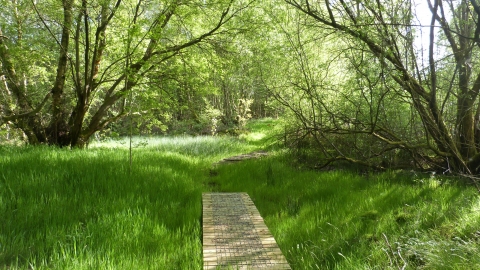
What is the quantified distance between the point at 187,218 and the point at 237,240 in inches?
36.5

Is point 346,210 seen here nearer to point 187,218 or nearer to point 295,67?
point 187,218

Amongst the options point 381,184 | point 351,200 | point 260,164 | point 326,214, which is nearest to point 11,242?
point 326,214

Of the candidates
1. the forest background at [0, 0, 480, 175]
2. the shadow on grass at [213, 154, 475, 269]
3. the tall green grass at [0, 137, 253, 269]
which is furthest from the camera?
the forest background at [0, 0, 480, 175]

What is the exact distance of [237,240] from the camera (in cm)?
262

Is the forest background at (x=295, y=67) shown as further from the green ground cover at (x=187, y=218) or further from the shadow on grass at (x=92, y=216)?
the shadow on grass at (x=92, y=216)

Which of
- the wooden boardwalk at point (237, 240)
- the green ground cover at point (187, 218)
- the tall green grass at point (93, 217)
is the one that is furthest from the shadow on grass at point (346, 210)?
the tall green grass at point (93, 217)

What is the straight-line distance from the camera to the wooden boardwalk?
2.22 metres

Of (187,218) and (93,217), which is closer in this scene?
(93,217)

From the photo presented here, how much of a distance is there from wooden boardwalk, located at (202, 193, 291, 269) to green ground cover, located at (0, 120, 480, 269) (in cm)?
15

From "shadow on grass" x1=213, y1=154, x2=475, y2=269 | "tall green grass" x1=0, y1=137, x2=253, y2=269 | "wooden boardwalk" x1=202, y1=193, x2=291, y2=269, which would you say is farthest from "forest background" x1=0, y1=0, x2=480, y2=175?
"wooden boardwalk" x1=202, y1=193, x2=291, y2=269

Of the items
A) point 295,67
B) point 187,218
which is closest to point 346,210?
point 187,218

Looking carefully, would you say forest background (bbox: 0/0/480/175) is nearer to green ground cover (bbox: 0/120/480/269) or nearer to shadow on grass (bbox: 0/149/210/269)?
green ground cover (bbox: 0/120/480/269)

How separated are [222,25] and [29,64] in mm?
4773

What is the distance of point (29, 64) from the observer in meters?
7.36
